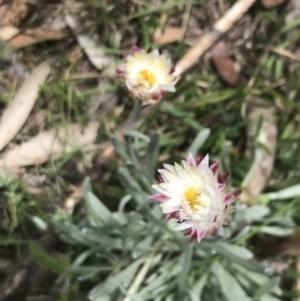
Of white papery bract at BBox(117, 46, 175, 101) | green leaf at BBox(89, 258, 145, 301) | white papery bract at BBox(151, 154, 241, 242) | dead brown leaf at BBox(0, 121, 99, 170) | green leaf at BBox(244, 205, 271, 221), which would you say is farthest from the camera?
dead brown leaf at BBox(0, 121, 99, 170)

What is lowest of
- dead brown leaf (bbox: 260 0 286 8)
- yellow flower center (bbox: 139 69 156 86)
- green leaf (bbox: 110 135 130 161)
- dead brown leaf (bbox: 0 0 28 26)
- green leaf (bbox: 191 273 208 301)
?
green leaf (bbox: 191 273 208 301)

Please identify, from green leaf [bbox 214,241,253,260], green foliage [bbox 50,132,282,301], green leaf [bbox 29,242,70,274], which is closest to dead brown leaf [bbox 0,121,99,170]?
green foliage [bbox 50,132,282,301]

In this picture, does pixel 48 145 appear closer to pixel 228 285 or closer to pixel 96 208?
pixel 96 208

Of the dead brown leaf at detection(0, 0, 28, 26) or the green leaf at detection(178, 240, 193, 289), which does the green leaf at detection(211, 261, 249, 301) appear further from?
the dead brown leaf at detection(0, 0, 28, 26)

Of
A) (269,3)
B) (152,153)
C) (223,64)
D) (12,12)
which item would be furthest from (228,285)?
(12,12)


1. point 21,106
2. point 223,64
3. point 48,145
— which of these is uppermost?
point 21,106

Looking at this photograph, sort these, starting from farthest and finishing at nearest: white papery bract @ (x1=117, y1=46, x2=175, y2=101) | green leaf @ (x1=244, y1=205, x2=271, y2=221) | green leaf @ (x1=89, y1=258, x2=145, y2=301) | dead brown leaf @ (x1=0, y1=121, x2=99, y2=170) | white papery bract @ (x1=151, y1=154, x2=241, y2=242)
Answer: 1. dead brown leaf @ (x1=0, y1=121, x2=99, y2=170)
2. green leaf @ (x1=244, y1=205, x2=271, y2=221)
3. green leaf @ (x1=89, y1=258, x2=145, y2=301)
4. white papery bract @ (x1=117, y1=46, x2=175, y2=101)
5. white papery bract @ (x1=151, y1=154, x2=241, y2=242)

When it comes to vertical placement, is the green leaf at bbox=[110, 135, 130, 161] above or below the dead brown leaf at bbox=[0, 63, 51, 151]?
below

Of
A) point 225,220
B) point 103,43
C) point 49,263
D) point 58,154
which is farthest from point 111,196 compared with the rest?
point 225,220
